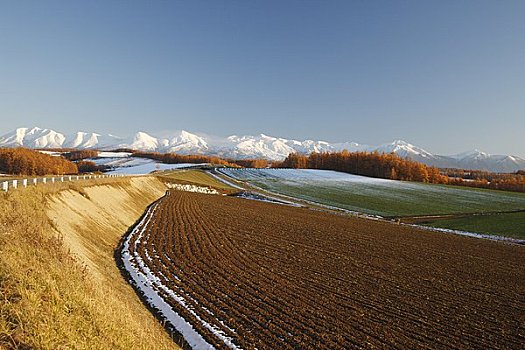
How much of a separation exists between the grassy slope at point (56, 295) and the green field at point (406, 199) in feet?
157

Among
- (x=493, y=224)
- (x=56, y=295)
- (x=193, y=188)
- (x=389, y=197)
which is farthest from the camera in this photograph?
(x=193, y=188)

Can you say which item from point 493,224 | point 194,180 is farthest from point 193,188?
point 493,224

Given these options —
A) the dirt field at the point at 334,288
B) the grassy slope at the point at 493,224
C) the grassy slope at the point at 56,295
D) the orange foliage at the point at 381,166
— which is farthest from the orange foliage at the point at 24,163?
the grassy slope at the point at 493,224

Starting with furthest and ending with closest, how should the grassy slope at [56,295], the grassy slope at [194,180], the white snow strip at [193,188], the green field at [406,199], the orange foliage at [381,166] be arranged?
the orange foliage at [381,166] → the grassy slope at [194,180] → the white snow strip at [193,188] → the green field at [406,199] → the grassy slope at [56,295]

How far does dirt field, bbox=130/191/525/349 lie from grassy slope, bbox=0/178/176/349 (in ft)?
8.09

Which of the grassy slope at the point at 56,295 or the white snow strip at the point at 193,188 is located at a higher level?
the grassy slope at the point at 56,295

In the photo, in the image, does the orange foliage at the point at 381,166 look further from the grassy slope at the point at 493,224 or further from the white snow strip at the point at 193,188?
the white snow strip at the point at 193,188

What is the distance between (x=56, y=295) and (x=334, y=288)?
12.5 metres

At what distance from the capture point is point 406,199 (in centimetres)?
7694

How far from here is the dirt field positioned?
1217 cm

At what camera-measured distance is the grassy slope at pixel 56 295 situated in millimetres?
7270

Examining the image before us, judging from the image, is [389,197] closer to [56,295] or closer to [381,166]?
[381,166]

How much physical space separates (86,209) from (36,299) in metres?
19.5

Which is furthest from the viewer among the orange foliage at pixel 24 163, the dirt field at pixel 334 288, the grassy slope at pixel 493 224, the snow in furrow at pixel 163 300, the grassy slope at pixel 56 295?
the orange foliage at pixel 24 163
